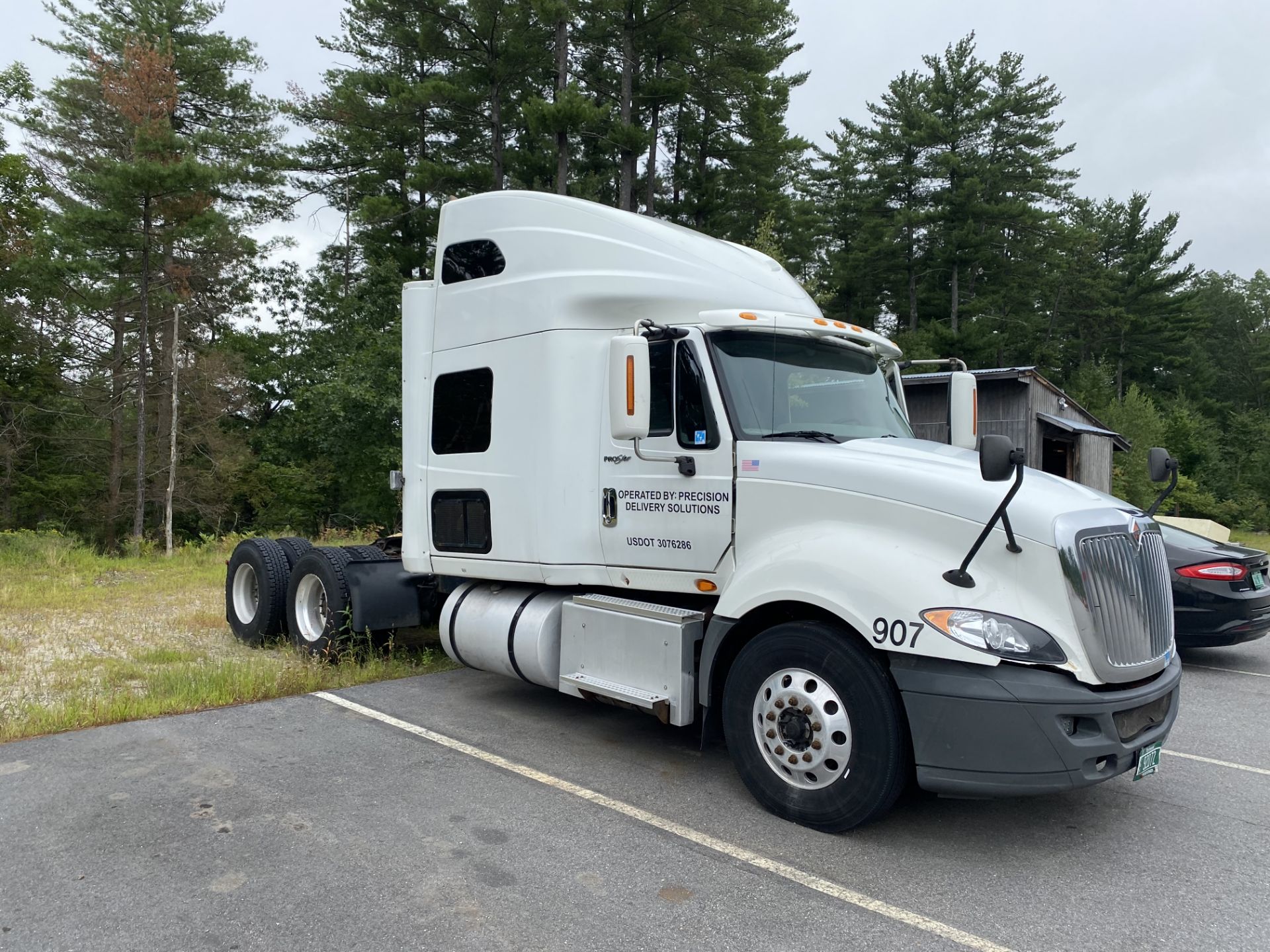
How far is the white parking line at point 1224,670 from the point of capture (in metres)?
8.38

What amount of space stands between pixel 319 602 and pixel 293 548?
915 millimetres

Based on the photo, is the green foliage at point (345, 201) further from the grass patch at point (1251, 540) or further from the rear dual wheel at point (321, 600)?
the rear dual wheel at point (321, 600)

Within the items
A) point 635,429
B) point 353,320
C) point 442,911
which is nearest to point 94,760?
point 442,911

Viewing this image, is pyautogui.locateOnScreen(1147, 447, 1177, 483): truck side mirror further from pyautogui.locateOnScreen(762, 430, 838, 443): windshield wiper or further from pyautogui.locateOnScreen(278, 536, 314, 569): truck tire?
pyautogui.locateOnScreen(278, 536, 314, 569): truck tire

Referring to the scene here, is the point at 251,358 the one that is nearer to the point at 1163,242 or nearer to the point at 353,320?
the point at 353,320

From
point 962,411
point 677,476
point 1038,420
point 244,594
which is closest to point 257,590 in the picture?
point 244,594

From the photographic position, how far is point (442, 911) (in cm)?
346

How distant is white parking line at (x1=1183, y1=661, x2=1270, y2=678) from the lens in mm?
8380

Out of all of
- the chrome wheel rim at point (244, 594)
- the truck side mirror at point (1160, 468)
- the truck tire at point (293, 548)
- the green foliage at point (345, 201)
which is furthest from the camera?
the green foliage at point (345, 201)

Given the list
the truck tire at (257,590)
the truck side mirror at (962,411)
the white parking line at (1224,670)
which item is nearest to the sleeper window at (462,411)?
the truck tire at (257,590)

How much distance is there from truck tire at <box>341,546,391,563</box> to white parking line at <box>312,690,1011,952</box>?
1.91 m

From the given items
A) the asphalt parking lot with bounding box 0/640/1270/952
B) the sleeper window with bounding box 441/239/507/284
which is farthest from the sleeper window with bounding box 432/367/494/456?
the asphalt parking lot with bounding box 0/640/1270/952

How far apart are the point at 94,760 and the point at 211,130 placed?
2688 centimetres

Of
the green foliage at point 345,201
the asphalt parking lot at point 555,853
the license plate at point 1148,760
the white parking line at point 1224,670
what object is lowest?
the white parking line at point 1224,670
